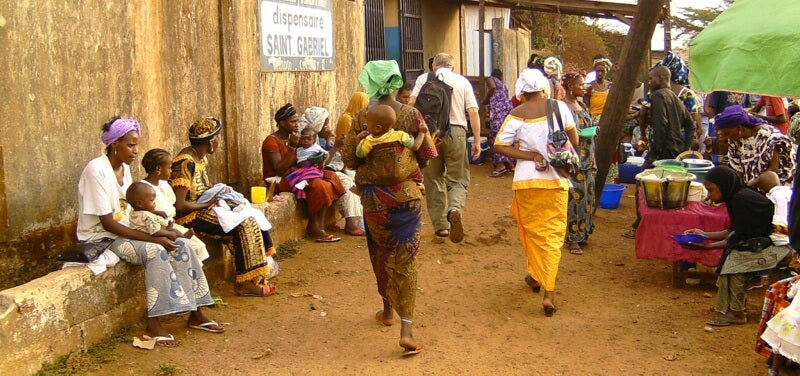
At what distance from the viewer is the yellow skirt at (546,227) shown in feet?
20.1

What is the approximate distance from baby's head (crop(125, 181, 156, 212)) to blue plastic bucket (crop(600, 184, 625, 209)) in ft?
20.5

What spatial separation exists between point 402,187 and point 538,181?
1.28m

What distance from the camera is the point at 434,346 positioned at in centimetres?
548

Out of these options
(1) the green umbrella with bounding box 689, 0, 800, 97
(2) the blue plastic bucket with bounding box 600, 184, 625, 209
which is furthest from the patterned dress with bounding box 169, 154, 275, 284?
(2) the blue plastic bucket with bounding box 600, 184, 625, 209

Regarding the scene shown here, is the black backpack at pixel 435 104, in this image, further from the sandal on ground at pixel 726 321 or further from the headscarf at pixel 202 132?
the sandal on ground at pixel 726 321

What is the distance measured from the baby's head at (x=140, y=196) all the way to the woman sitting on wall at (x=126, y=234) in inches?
3.6

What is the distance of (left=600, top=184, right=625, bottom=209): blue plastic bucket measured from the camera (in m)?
10.2

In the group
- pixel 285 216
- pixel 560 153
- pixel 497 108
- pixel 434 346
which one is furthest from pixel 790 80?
pixel 497 108

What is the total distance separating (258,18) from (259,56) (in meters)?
0.37

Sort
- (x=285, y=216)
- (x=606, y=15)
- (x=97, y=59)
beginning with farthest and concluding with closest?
(x=606, y=15)
(x=285, y=216)
(x=97, y=59)

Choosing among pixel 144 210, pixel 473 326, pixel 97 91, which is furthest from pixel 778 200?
pixel 97 91

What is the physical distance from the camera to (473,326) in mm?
5914

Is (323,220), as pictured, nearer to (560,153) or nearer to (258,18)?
(258,18)

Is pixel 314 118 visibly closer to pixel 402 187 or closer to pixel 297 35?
pixel 297 35
